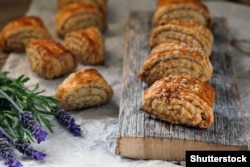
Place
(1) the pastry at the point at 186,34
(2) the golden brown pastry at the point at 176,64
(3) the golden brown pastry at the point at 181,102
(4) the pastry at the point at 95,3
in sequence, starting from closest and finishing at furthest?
(3) the golden brown pastry at the point at 181,102 → (2) the golden brown pastry at the point at 176,64 → (1) the pastry at the point at 186,34 → (4) the pastry at the point at 95,3

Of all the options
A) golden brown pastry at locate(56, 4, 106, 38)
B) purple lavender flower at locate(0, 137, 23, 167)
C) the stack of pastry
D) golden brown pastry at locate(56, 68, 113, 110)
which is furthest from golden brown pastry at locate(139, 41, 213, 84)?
golden brown pastry at locate(56, 4, 106, 38)

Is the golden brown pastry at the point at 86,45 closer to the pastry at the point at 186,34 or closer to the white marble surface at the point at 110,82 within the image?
the white marble surface at the point at 110,82

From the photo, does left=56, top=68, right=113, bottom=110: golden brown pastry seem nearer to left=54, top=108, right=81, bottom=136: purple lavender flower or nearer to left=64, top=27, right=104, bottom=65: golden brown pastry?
left=54, top=108, right=81, bottom=136: purple lavender flower

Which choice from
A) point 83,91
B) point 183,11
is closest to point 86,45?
point 83,91

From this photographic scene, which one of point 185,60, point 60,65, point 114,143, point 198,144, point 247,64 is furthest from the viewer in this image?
point 247,64

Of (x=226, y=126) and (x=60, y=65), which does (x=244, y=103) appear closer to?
(x=226, y=126)

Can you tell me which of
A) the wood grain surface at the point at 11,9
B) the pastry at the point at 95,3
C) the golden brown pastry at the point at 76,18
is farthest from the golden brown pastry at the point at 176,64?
the wood grain surface at the point at 11,9

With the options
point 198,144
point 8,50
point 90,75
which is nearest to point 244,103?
point 198,144
